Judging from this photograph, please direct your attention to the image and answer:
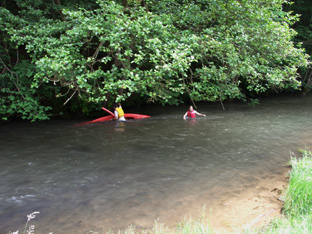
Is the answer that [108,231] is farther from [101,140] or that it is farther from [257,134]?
[257,134]

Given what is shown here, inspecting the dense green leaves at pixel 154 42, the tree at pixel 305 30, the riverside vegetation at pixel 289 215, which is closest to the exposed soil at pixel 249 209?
the riverside vegetation at pixel 289 215

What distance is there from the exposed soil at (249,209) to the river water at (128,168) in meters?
0.25

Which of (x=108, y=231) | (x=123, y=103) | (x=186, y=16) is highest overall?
(x=186, y=16)

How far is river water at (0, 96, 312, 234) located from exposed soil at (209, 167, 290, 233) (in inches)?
9.8

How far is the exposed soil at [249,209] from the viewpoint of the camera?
12.6 feet

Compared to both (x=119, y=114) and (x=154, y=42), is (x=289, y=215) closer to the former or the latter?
(x=154, y=42)

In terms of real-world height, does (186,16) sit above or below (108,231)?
above

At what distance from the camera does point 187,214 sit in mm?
4180

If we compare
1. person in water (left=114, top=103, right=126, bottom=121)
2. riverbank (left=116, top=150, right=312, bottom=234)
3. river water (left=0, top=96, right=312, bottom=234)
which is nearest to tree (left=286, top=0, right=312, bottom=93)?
river water (left=0, top=96, right=312, bottom=234)

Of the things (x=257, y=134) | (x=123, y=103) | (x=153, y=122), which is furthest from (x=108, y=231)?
(x=123, y=103)

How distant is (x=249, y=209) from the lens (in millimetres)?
4270

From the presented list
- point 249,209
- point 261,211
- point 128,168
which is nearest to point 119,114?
point 128,168

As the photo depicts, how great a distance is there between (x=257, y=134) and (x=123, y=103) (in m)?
8.24

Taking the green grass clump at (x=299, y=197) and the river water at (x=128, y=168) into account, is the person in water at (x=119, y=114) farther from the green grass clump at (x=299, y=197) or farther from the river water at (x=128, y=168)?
the green grass clump at (x=299, y=197)
